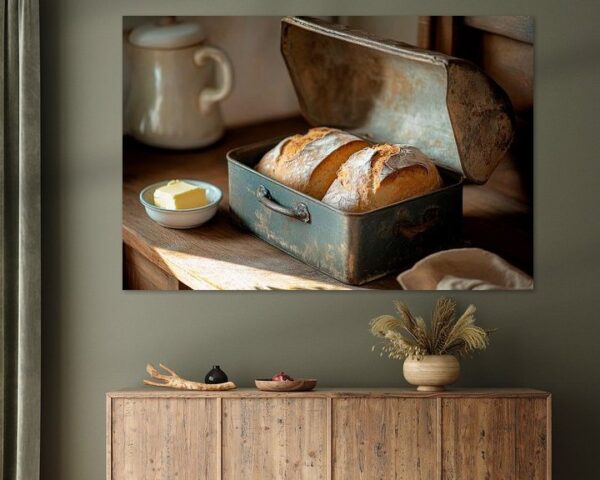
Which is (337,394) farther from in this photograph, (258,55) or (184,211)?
(258,55)

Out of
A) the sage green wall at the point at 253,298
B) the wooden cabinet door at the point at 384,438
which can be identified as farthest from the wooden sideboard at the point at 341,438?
the sage green wall at the point at 253,298

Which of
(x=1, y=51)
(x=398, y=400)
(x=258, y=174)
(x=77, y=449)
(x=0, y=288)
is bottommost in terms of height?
(x=77, y=449)

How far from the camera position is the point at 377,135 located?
3.95 m

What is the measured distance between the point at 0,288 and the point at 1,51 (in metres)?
0.92

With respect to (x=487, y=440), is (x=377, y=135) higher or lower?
higher

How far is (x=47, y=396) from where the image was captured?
3.98m

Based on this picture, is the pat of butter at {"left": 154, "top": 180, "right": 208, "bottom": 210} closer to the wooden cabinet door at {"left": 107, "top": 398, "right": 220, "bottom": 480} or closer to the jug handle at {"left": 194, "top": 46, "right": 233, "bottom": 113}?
the jug handle at {"left": 194, "top": 46, "right": 233, "bottom": 113}

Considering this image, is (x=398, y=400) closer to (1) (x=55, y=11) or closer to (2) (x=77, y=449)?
(2) (x=77, y=449)

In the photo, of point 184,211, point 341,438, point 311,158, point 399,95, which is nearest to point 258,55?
point 311,158

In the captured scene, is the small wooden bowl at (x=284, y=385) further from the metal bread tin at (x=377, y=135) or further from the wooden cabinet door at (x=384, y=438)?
the metal bread tin at (x=377, y=135)

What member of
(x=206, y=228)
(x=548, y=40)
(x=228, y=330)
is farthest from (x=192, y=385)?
(x=548, y=40)

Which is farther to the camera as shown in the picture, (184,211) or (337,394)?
(184,211)

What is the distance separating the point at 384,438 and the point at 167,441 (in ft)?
2.50

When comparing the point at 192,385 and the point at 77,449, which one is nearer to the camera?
the point at 192,385
